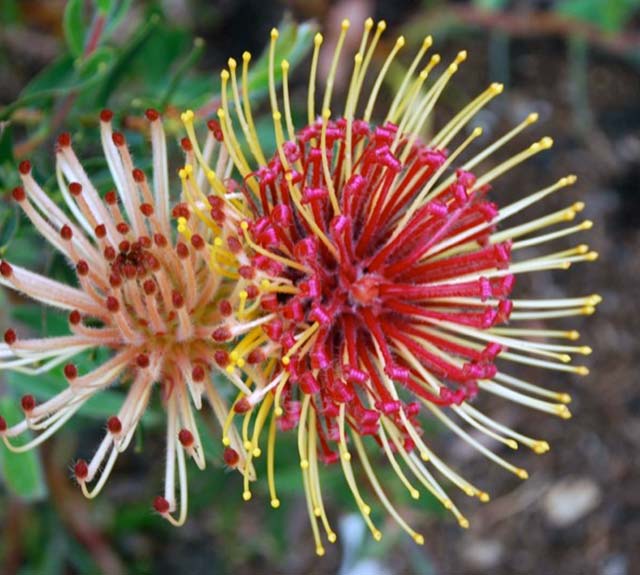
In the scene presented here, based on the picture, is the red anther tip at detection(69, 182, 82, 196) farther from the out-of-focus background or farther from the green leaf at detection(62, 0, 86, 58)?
the out-of-focus background

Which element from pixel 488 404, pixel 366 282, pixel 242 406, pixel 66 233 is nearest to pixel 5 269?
pixel 66 233

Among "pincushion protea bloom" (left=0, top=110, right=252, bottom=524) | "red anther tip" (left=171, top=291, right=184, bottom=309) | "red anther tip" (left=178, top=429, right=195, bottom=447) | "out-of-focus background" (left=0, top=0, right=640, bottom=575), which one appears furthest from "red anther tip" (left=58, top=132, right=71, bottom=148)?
"out-of-focus background" (left=0, top=0, right=640, bottom=575)

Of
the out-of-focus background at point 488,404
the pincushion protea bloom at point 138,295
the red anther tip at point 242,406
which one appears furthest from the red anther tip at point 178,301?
the out-of-focus background at point 488,404

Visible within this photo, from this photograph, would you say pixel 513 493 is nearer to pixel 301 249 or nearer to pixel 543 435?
pixel 543 435

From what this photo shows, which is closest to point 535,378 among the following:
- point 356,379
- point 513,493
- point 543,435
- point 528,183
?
point 543,435

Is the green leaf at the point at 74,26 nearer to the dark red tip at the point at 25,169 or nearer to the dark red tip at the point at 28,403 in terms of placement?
the dark red tip at the point at 25,169

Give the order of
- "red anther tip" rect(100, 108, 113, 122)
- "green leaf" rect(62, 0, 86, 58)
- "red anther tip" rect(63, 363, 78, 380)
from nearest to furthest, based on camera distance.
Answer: "red anther tip" rect(63, 363, 78, 380)
"red anther tip" rect(100, 108, 113, 122)
"green leaf" rect(62, 0, 86, 58)
